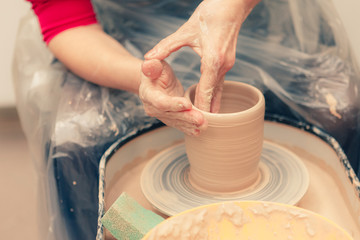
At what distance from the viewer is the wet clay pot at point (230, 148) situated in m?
0.82

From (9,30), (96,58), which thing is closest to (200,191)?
(96,58)

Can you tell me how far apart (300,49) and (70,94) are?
2.32 ft

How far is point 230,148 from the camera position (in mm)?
849

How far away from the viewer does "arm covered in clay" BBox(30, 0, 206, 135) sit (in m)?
0.84

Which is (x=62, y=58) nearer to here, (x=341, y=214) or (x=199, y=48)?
(x=199, y=48)

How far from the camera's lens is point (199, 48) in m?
0.94

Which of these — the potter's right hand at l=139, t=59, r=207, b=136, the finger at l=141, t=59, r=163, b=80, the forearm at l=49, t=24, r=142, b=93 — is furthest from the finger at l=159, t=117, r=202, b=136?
the forearm at l=49, t=24, r=142, b=93

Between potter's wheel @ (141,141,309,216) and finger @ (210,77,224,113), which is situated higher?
finger @ (210,77,224,113)

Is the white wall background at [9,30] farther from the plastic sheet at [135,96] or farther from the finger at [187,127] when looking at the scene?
the finger at [187,127]

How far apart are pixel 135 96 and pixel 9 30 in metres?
1.43

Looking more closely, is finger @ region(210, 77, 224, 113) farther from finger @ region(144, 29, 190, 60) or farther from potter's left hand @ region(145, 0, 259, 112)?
finger @ region(144, 29, 190, 60)

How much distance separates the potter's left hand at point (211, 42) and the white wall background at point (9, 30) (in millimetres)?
979

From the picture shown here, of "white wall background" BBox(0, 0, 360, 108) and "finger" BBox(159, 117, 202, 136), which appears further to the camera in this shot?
"white wall background" BBox(0, 0, 360, 108)

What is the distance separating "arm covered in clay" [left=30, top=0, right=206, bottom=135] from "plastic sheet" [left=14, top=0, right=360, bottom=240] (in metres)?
0.06
